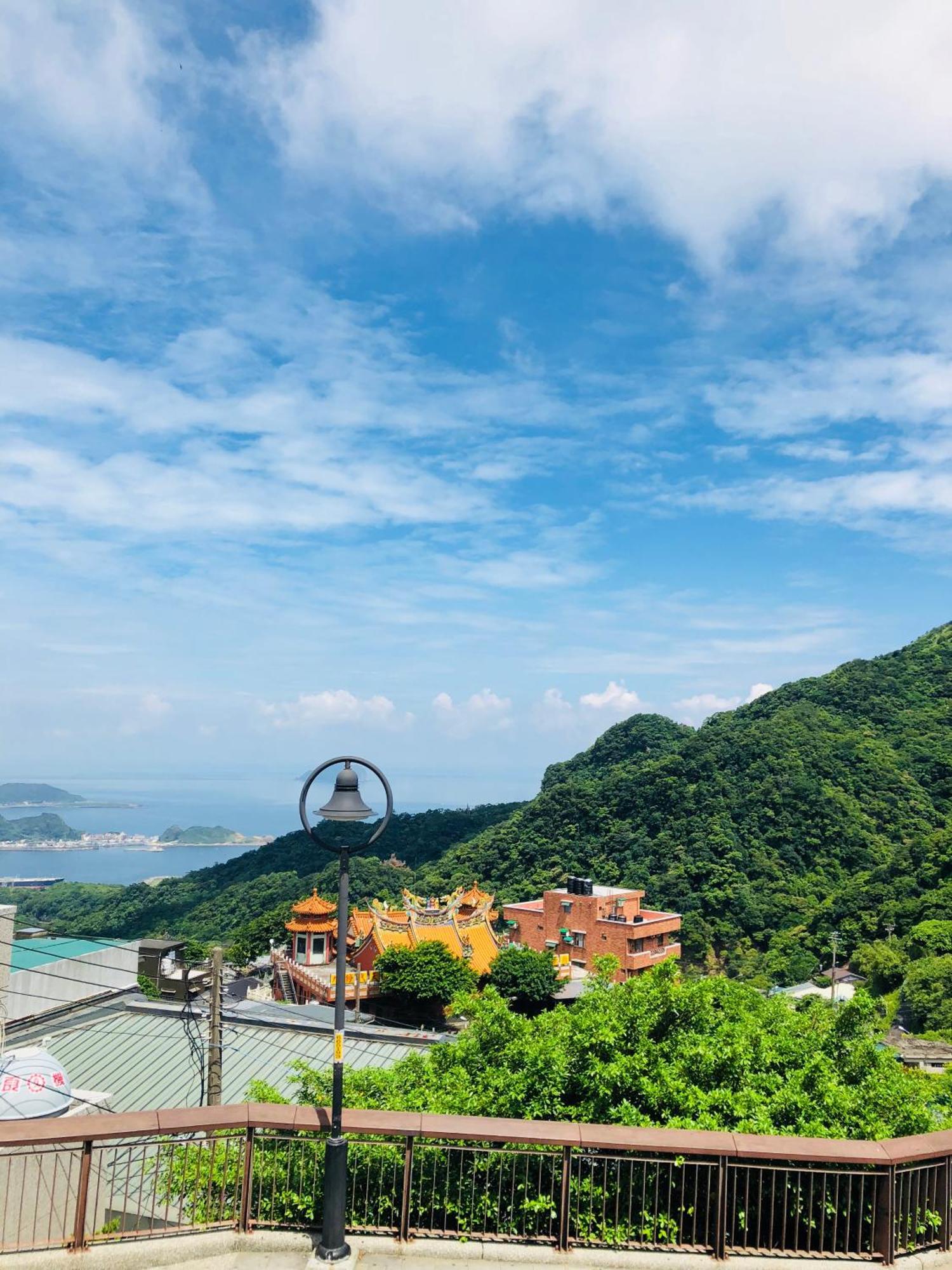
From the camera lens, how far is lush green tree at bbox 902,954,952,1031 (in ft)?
125

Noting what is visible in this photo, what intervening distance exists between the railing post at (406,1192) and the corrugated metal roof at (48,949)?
21998 mm

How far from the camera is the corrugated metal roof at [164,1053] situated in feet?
55.0

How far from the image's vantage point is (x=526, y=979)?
133 feet

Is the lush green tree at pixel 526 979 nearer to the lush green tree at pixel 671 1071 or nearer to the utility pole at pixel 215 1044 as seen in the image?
the utility pole at pixel 215 1044

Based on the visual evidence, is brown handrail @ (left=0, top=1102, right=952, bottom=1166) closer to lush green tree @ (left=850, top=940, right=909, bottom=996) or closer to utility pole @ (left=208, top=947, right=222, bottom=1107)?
utility pole @ (left=208, top=947, right=222, bottom=1107)

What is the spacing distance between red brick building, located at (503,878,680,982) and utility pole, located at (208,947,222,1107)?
35.3m

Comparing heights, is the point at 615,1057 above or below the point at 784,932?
above

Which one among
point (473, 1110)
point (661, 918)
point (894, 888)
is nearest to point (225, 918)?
point (661, 918)

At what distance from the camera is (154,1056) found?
1831 cm

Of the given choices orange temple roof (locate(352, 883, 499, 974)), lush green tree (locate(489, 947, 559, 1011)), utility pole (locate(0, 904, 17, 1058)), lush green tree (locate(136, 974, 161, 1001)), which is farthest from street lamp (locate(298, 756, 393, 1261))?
lush green tree (locate(489, 947, 559, 1011))

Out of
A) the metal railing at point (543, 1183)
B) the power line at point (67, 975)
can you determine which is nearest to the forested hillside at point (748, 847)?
the power line at point (67, 975)

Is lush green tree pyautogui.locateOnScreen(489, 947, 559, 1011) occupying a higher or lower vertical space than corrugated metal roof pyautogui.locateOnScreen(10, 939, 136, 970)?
lower

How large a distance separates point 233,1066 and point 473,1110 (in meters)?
12.5

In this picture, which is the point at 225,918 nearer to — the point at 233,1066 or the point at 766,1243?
the point at 233,1066
